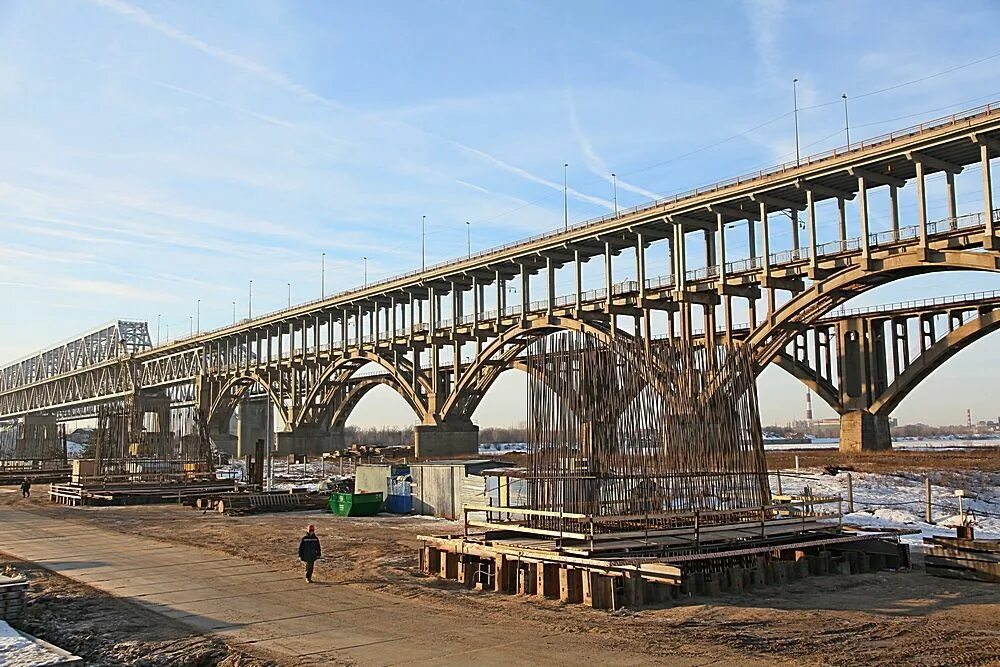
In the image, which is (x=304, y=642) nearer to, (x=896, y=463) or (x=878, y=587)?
(x=878, y=587)

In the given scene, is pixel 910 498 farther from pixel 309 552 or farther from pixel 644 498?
pixel 309 552

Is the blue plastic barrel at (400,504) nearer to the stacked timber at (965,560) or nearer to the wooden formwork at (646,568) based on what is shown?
the wooden formwork at (646,568)

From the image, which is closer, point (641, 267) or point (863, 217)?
point (863, 217)

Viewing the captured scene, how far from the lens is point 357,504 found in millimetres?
38875

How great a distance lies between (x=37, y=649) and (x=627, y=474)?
11652mm

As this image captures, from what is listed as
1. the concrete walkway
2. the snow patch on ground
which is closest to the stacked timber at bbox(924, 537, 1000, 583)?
the snow patch on ground

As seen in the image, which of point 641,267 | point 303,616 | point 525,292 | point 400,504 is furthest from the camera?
point 525,292

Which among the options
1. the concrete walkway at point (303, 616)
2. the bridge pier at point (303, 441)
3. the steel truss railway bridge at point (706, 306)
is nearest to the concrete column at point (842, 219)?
the steel truss railway bridge at point (706, 306)

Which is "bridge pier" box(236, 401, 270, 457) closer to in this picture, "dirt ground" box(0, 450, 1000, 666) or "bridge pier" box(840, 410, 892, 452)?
"bridge pier" box(840, 410, 892, 452)

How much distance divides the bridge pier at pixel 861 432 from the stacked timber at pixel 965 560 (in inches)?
1938

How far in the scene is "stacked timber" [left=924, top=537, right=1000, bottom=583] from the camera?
61.0 ft

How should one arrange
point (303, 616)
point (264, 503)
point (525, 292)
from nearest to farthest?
point (303, 616), point (264, 503), point (525, 292)

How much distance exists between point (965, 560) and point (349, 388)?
9882cm

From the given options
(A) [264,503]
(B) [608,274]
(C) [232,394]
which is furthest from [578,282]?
(C) [232,394]
